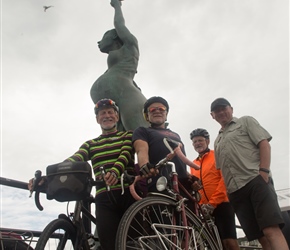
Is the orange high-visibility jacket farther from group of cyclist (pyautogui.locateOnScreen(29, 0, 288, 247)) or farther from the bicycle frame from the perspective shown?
the bicycle frame

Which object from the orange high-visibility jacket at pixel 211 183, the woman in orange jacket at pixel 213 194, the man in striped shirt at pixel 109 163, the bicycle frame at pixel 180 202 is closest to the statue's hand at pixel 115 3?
the woman in orange jacket at pixel 213 194

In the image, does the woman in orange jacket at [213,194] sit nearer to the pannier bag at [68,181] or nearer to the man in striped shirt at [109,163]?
the man in striped shirt at [109,163]

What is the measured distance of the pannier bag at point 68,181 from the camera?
2.77 metres

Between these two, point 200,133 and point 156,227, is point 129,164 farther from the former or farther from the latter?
point 200,133

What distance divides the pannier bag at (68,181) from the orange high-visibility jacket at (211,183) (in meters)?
1.86

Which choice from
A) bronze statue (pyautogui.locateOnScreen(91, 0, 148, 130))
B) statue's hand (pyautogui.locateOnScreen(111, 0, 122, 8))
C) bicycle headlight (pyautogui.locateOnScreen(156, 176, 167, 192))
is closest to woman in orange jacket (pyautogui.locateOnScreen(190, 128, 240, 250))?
bicycle headlight (pyautogui.locateOnScreen(156, 176, 167, 192))

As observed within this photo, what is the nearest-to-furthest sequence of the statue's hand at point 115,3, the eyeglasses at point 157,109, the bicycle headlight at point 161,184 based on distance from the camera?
the bicycle headlight at point 161,184, the eyeglasses at point 157,109, the statue's hand at point 115,3

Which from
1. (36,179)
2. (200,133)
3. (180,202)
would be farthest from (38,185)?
(200,133)

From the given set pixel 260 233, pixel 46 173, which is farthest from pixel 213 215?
pixel 46 173

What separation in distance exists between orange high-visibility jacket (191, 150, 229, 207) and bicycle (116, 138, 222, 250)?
928mm

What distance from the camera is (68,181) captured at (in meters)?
2.77

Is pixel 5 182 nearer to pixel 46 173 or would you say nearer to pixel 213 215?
pixel 46 173

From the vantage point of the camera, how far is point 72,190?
9.09 ft

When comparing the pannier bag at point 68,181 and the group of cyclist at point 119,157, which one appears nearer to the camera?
the pannier bag at point 68,181
